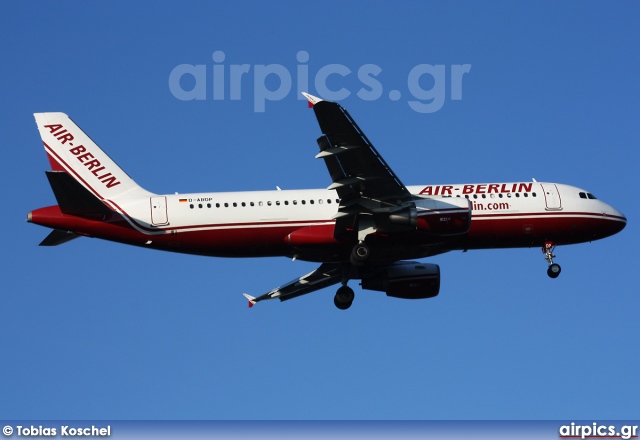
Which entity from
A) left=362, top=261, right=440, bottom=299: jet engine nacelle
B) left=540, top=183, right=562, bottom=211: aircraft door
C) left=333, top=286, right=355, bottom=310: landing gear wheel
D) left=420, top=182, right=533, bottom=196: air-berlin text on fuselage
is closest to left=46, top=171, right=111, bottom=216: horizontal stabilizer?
left=333, top=286, right=355, bottom=310: landing gear wheel

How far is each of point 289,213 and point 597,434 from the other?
61.0 ft

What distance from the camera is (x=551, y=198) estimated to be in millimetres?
62625

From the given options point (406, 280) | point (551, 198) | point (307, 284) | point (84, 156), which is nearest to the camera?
point (84, 156)

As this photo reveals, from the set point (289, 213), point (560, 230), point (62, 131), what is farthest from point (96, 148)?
point (560, 230)

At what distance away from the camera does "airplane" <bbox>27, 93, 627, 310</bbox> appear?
57531mm

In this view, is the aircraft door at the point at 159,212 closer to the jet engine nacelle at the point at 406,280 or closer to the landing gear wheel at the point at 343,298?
the landing gear wheel at the point at 343,298

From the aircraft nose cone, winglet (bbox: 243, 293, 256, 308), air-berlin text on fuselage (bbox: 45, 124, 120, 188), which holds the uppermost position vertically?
air-berlin text on fuselage (bbox: 45, 124, 120, 188)

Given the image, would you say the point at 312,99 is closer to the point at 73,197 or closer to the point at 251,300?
the point at 73,197

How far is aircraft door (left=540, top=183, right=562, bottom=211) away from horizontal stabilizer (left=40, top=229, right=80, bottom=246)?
78.5ft

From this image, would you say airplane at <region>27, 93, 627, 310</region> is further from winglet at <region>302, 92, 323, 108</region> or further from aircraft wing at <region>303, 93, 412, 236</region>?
winglet at <region>302, 92, 323, 108</region>

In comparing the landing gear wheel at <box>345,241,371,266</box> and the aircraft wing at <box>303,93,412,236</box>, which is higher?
the aircraft wing at <box>303,93,412,236</box>

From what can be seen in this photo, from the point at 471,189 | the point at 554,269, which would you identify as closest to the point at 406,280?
the point at 471,189

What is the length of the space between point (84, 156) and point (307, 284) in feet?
45.6

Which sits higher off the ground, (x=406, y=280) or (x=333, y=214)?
(x=333, y=214)
